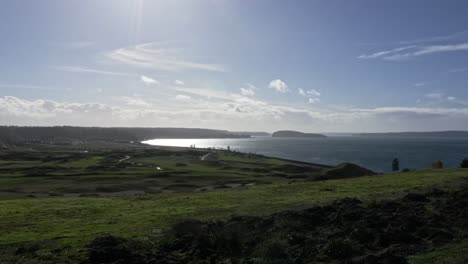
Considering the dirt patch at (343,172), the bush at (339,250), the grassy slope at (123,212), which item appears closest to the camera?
the bush at (339,250)

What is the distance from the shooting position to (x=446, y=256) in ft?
60.7

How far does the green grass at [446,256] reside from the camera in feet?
57.9

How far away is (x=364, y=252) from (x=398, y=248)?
1778mm

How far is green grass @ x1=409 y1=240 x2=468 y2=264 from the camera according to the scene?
57.9 ft

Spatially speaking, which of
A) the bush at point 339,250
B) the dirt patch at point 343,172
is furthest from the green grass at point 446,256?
the dirt patch at point 343,172

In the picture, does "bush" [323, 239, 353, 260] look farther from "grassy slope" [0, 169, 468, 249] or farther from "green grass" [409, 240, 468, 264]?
"grassy slope" [0, 169, 468, 249]

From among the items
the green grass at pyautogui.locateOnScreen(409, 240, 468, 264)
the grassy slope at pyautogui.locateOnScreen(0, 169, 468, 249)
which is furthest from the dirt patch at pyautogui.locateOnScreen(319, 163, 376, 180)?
the green grass at pyautogui.locateOnScreen(409, 240, 468, 264)

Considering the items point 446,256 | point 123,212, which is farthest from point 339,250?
point 123,212

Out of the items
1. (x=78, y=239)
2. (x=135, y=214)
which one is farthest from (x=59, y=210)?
(x=78, y=239)

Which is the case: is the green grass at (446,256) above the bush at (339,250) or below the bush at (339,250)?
above

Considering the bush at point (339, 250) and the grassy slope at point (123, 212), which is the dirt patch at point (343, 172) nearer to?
the grassy slope at point (123, 212)

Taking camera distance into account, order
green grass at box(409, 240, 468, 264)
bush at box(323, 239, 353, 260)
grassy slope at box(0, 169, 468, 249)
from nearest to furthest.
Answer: green grass at box(409, 240, 468, 264)
bush at box(323, 239, 353, 260)
grassy slope at box(0, 169, 468, 249)

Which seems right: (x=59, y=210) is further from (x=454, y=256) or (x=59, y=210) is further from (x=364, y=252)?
(x=454, y=256)

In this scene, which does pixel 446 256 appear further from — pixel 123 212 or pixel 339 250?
pixel 123 212
